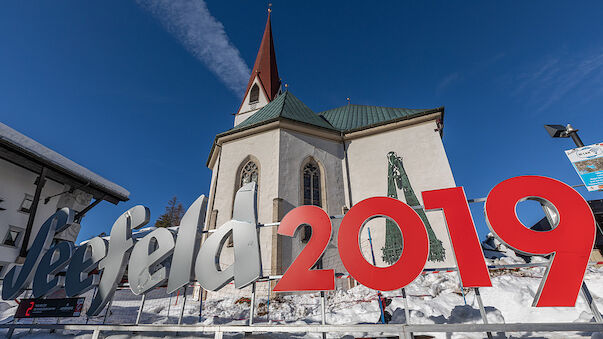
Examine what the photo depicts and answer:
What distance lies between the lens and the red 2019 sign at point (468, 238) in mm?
3789

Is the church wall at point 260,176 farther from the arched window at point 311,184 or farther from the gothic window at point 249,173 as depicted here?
the arched window at point 311,184

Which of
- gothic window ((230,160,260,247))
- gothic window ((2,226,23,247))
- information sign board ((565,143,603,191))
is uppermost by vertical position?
gothic window ((230,160,260,247))

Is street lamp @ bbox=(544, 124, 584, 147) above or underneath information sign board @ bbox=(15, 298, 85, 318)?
above

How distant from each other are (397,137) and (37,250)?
627 inches

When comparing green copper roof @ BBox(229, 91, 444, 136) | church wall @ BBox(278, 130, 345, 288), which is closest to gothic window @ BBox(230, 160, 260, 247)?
church wall @ BBox(278, 130, 345, 288)

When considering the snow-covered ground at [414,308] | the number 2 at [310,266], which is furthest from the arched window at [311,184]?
the number 2 at [310,266]

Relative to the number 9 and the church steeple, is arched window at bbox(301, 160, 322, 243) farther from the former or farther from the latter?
the church steeple

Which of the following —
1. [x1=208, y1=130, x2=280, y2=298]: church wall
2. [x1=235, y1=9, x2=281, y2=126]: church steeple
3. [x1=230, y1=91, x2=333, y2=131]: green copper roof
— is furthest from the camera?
[x1=235, y1=9, x2=281, y2=126]: church steeple

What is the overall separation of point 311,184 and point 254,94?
1592 centimetres

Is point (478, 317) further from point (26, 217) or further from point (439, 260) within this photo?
point (26, 217)

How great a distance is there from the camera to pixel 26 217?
48.8 feet

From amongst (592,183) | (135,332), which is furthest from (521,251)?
(135,332)

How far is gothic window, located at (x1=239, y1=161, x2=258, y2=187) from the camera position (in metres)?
14.9

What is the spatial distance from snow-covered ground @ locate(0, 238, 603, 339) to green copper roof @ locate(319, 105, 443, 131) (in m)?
10.3
